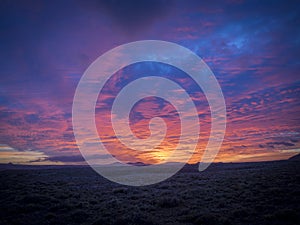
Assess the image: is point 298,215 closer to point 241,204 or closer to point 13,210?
point 241,204

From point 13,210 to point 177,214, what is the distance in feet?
39.0

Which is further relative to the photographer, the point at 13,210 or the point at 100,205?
the point at 100,205

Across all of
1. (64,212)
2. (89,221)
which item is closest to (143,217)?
(89,221)

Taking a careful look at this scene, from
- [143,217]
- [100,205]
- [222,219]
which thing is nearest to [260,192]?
[222,219]

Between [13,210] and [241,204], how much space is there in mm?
16511

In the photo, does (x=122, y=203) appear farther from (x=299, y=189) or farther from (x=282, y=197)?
(x=299, y=189)

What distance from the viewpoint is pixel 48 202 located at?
1794 centimetres

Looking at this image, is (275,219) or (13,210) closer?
(275,219)

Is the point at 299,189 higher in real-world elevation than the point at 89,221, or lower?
higher

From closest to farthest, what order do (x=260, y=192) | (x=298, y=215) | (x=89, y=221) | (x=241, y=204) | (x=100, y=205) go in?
(x=298, y=215), (x=89, y=221), (x=241, y=204), (x=100, y=205), (x=260, y=192)

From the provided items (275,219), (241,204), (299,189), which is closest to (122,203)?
(241,204)

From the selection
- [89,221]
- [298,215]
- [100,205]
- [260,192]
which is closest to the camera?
[298,215]

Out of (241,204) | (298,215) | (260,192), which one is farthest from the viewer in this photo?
(260,192)

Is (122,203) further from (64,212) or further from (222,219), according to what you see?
(222,219)
